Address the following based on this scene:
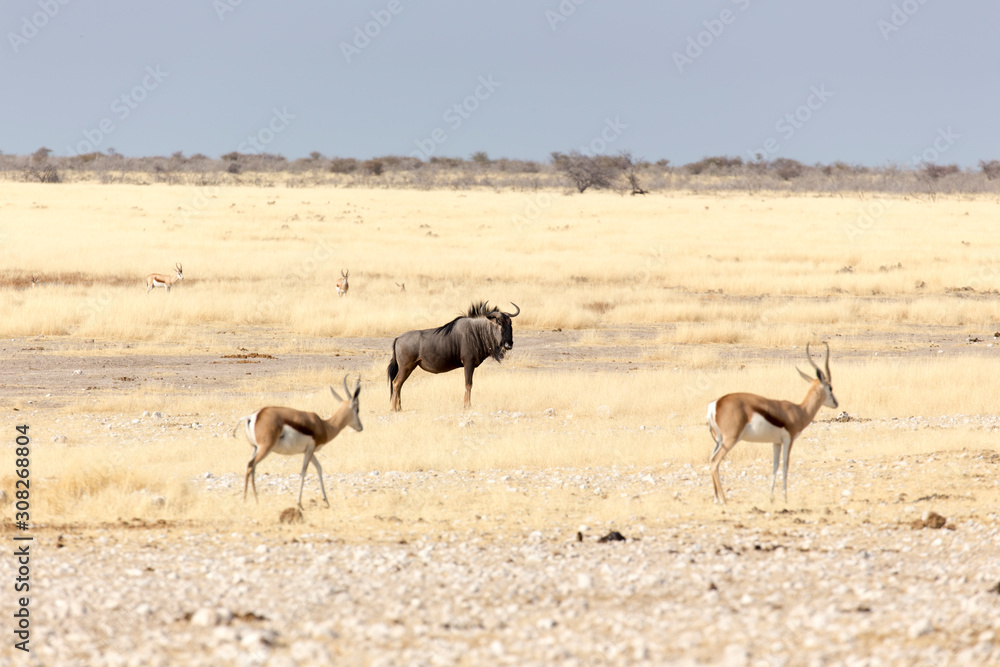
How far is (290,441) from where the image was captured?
7.81m

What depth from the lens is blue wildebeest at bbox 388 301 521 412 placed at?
15188 mm

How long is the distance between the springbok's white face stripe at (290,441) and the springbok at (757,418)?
318 centimetres

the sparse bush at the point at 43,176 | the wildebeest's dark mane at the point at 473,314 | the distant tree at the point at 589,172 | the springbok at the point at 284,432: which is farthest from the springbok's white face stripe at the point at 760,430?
the sparse bush at the point at 43,176

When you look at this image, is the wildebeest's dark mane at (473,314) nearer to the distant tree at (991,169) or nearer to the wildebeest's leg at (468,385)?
the wildebeest's leg at (468,385)

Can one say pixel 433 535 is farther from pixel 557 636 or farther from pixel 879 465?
pixel 879 465

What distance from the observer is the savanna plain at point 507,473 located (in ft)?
17.2

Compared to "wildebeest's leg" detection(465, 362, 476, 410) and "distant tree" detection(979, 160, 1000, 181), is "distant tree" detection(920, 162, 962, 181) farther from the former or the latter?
"wildebeest's leg" detection(465, 362, 476, 410)

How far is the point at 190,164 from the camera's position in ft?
363

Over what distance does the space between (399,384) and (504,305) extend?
39.1 feet

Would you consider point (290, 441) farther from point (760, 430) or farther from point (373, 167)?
point (373, 167)

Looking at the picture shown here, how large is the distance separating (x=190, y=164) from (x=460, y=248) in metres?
80.1

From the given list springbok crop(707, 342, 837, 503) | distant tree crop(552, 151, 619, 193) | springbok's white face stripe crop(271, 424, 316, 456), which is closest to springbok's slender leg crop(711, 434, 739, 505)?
springbok crop(707, 342, 837, 503)

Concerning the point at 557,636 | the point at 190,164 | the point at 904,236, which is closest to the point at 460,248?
the point at 904,236

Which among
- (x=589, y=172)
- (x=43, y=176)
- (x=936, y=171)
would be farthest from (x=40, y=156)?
(x=936, y=171)
